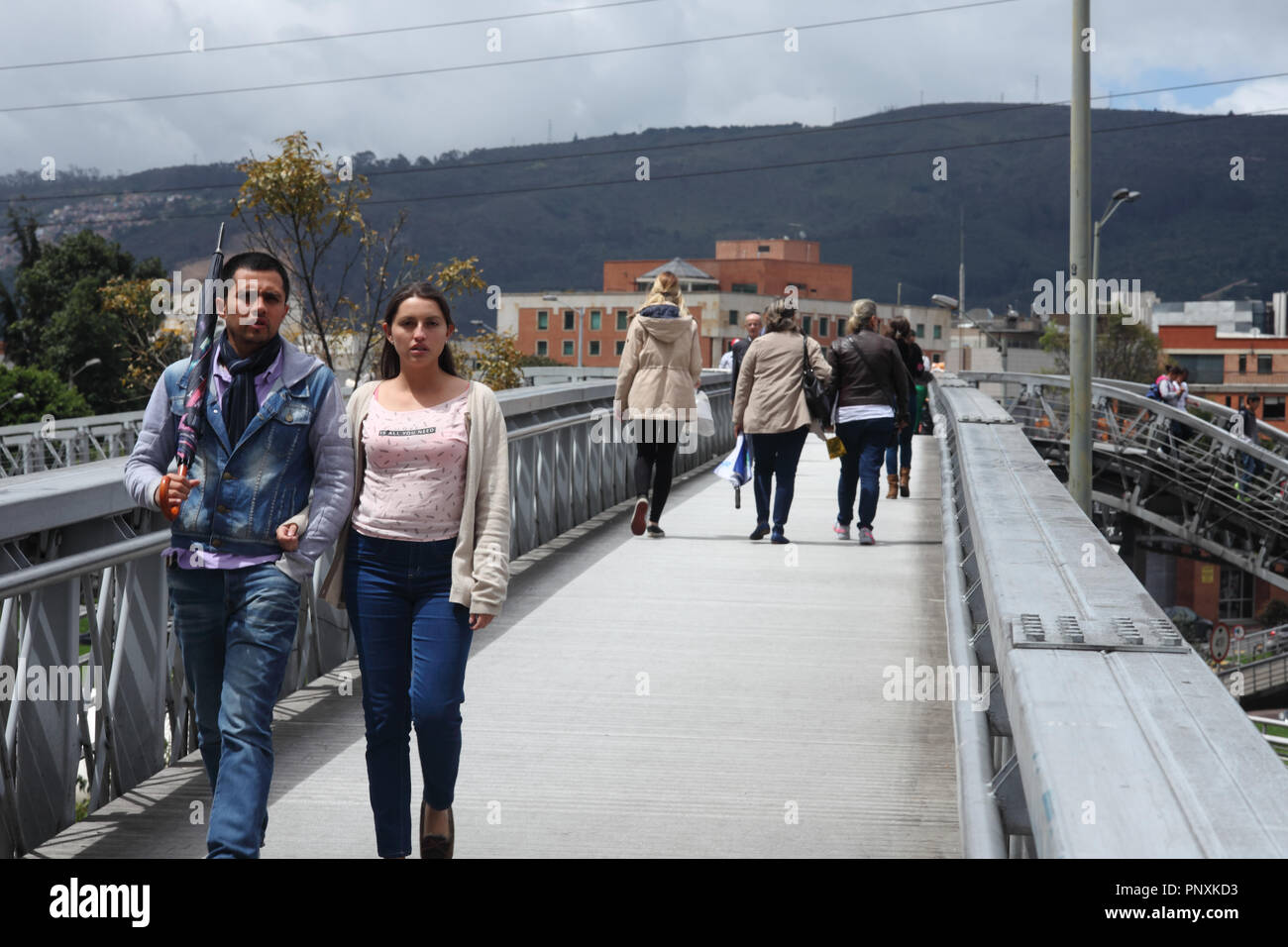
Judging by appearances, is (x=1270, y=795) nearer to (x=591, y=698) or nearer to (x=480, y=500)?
(x=480, y=500)

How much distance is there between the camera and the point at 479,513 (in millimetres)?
4355

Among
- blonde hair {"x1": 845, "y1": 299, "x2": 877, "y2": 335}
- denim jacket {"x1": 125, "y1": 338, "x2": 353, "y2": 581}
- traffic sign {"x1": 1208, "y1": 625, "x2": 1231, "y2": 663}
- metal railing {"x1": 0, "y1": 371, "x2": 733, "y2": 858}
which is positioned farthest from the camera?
traffic sign {"x1": 1208, "y1": 625, "x2": 1231, "y2": 663}

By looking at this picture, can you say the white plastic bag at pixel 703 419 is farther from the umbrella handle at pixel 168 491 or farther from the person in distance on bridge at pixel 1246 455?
the person in distance on bridge at pixel 1246 455

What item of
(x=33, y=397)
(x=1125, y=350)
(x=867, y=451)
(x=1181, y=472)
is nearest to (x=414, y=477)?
(x=867, y=451)

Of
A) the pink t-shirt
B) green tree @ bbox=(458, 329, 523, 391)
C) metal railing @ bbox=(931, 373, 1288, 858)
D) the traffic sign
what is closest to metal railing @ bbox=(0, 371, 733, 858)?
the pink t-shirt

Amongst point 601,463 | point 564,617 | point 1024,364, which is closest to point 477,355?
point 601,463

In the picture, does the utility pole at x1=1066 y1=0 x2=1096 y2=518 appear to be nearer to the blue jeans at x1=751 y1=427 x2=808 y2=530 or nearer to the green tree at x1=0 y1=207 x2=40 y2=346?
the blue jeans at x1=751 y1=427 x2=808 y2=530

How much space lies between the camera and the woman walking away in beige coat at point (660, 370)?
10594 millimetres

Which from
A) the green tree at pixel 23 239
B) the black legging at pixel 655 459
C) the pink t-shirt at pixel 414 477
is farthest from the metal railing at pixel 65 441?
the green tree at pixel 23 239

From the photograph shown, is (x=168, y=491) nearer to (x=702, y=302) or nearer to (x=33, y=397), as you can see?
(x=33, y=397)

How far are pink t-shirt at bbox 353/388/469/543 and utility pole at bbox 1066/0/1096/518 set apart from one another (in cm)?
1431

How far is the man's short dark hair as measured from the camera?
4.16 m
